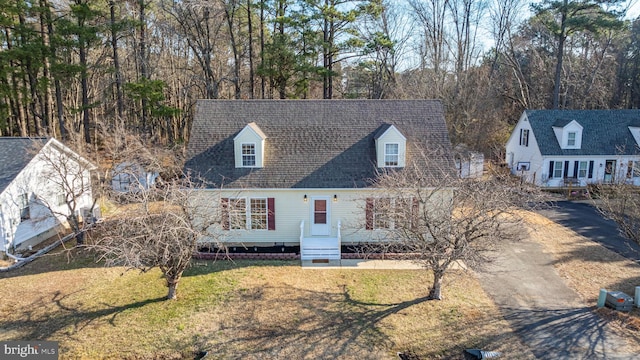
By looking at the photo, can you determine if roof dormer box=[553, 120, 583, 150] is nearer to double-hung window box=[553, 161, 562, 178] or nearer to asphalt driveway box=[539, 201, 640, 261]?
double-hung window box=[553, 161, 562, 178]

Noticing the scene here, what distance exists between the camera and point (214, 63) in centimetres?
3578

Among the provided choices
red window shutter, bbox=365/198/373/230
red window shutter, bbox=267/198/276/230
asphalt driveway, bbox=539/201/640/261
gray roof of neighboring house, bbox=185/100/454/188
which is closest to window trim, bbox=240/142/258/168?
gray roof of neighboring house, bbox=185/100/454/188

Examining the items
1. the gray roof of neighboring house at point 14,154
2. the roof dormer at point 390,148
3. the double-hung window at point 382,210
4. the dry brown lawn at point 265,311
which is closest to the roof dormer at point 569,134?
the dry brown lawn at point 265,311

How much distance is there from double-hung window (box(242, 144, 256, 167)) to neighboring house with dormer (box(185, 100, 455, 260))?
1.7 inches

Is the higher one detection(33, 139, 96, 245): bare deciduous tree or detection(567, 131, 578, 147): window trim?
detection(567, 131, 578, 147): window trim

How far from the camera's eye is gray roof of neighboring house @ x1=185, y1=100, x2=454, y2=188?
658 inches

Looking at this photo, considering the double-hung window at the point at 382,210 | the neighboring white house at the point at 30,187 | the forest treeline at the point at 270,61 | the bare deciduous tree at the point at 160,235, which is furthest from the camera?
the forest treeline at the point at 270,61

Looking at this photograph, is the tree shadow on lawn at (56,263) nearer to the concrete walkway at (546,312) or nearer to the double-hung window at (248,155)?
the double-hung window at (248,155)

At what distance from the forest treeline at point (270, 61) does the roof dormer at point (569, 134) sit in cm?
694

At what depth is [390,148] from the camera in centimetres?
1708

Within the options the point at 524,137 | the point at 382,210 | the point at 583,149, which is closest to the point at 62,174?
the point at 382,210

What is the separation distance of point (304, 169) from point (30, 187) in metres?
12.2

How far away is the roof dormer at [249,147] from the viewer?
1673 cm

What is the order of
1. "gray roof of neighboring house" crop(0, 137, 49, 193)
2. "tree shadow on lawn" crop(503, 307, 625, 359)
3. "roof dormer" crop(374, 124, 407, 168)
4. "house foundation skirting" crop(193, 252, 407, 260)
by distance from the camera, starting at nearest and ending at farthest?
"tree shadow on lawn" crop(503, 307, 625, 359)
"house foundation skirting" crop(193, 252, 407, 260)
"gray roof of neighboring house" crop(0, 137, 49, 193)
"roof dormer" crop(374, 124, 407, 168)
